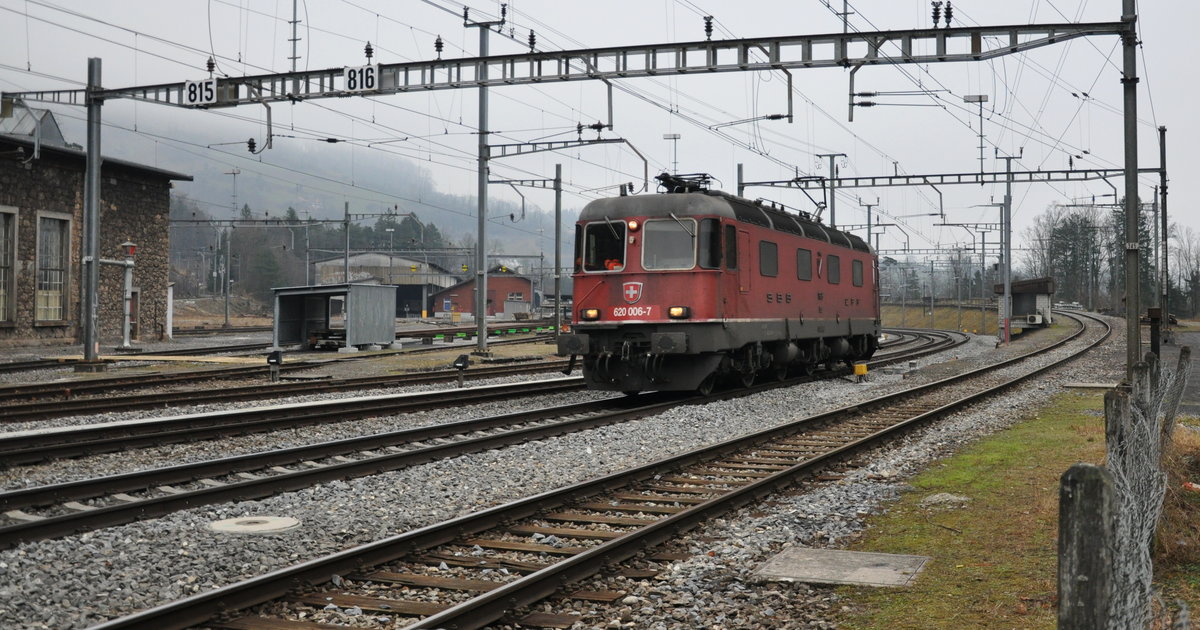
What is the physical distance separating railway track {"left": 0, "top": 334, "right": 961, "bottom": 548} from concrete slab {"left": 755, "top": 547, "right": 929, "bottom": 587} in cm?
499

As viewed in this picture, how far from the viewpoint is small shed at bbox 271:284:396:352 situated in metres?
34.9

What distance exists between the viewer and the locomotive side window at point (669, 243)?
57.4 feet

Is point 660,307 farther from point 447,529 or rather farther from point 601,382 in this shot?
point 447,529

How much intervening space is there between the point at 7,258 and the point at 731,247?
28.3m

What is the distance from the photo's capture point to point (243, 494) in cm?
919

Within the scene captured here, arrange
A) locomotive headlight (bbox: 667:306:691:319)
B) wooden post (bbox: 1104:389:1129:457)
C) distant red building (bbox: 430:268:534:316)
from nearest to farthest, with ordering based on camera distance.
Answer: wooden post (bbox: 1104:389:1129:457), locomotive headlight (bbox: 667:306:691:319), distant red building (bbox: 430:268:534:316)

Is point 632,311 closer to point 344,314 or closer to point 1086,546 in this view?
point 1086,546

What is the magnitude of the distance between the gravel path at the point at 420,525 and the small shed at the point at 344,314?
22.6 m

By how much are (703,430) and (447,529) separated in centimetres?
744

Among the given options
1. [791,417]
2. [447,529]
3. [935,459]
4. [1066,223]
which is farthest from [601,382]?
[1066,223]

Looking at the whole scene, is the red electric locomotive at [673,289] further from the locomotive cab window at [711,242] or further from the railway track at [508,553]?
the railway track at [508,553]

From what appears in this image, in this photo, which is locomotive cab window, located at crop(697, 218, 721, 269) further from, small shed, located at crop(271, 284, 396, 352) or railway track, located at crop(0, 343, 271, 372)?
small shed, located at crop(271, 284, 396, 352)

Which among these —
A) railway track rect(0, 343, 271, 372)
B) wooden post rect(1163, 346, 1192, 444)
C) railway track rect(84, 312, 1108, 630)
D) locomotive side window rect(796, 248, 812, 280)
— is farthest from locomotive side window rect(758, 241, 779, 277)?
railway track rect(0, 343, 271, 372)

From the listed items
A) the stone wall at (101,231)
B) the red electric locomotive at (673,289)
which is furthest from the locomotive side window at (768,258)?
the stone wall at (101,231)
